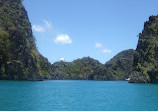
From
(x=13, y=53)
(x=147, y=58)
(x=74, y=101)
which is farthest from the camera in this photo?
(x=147, y=58)

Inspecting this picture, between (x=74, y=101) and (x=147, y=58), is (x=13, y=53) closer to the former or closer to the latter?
(x=147, y=58)

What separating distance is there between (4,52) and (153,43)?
65819 mm

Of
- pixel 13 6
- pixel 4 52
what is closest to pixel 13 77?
pixel 4 52

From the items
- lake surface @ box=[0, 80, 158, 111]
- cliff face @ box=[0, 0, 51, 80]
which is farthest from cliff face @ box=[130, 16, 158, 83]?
lake surface @ box=[0, 80, 158, 111]

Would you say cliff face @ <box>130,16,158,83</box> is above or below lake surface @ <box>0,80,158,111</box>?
above

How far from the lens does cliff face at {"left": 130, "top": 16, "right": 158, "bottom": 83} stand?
100m

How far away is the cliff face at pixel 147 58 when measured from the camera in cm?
10019

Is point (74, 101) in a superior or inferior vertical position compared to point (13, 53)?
inferior

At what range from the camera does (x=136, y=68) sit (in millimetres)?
108375

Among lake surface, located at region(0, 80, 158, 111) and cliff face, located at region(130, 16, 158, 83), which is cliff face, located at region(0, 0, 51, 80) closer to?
cliff face, located at region(130, 16, 158, 83)

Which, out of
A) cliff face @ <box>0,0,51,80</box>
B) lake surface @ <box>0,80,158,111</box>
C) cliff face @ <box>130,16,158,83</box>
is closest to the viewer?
lake surface @ <box>0,80,158,111</box>

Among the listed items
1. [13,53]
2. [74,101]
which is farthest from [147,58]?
[74,101]

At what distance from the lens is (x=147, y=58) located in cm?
10500

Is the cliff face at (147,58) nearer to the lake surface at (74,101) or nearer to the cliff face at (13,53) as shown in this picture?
the cliff face at (13,53)
